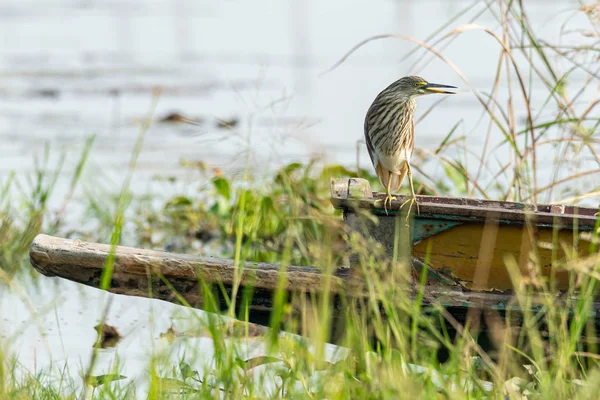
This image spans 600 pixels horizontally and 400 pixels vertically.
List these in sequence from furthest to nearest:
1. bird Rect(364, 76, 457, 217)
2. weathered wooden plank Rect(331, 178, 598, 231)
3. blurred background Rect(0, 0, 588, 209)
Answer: blurred background Rect(0, 0, 588, 209), bird Rect(364, 76, 457, 217), weathered wooden plank Rect(331, 178, 598, 231)

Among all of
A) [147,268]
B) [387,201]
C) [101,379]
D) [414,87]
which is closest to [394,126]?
[414,87]

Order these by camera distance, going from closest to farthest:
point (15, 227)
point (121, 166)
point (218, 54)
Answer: point (15, 227), point (121, 166), point (218, 54)

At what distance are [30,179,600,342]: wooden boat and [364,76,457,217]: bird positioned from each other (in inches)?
28.3

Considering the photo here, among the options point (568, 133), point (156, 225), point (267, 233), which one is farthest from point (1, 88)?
point (568, 133)

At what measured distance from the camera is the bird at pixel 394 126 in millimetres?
5109

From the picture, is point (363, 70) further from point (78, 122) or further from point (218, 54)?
point (78, 122)

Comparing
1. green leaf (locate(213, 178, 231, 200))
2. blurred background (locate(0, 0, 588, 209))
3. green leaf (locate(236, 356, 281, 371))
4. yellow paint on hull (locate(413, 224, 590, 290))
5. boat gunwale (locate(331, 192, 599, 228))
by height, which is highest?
blurred background (locate(0, 0, 588, 209))

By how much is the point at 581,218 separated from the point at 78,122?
27.1ft

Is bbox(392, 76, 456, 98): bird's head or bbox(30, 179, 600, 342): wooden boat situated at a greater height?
bbox(392, 76, 456, 98): bird's head

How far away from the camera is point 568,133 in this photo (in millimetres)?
5898

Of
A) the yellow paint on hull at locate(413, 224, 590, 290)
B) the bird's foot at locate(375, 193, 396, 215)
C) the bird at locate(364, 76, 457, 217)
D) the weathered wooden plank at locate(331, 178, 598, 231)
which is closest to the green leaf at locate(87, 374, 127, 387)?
the weathered wooden plank at locate(331, 178, 598, 231)

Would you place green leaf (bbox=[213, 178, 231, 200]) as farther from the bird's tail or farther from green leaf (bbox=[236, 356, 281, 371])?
green leaf (bbox=[236, 356, 281, 371])

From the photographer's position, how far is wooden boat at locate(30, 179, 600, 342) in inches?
165

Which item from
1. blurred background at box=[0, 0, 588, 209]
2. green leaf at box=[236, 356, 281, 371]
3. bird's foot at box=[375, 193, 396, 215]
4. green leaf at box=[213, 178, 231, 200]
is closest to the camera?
green leaf at box=[236, 356, 281, 371]
